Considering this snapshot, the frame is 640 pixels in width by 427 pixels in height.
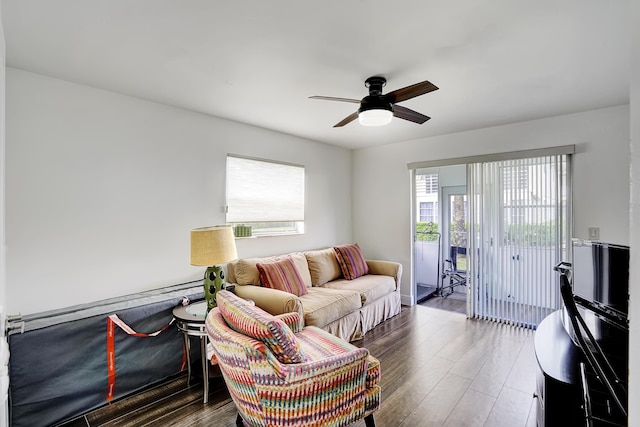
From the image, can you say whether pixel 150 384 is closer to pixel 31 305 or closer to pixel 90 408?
pixel 90 408

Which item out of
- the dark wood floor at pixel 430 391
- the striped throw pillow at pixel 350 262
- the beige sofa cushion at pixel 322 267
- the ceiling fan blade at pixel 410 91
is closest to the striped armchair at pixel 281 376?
the dark wood floor at pixel 430 391

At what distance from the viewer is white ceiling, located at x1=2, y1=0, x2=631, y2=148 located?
1.71 metres

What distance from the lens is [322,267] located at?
13.5 ft

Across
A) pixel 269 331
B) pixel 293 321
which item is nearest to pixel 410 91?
pixel 269 331

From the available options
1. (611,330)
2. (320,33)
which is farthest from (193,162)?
(611,330)

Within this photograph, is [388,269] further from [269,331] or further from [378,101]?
[269,331]

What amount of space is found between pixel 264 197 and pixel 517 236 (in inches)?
121

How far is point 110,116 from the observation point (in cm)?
273

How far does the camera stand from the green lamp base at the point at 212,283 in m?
2.59

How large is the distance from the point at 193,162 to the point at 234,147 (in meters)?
0.54

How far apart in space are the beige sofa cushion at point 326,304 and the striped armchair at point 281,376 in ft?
3.80

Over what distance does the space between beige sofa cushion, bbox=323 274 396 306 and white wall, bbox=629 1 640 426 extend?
3131 mm

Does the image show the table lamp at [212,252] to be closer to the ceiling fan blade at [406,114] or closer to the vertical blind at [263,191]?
the vertical blind at [263,191]

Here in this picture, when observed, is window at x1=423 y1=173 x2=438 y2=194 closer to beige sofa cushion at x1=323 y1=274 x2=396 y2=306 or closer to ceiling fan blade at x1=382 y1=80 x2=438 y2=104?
beige sofa cushion at x1=323 y1=274 x2=396 y2=306
